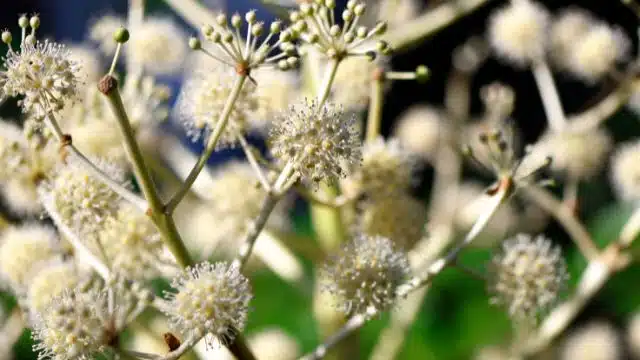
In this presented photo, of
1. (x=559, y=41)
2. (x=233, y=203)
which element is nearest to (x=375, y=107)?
(x=233, y=203)

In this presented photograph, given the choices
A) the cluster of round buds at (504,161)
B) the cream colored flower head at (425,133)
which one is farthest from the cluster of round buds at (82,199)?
the cream colored flower head at (425,133)

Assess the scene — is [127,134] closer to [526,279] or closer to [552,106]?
[526,279]

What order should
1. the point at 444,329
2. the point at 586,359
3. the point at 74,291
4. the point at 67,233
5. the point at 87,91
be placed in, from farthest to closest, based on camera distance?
1. the point at 444,329
2. the point at 586,359
3. the point at 87,91
4. the point at 67,233
5. the point at 74,291

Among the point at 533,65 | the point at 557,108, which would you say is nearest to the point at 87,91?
the point at 557,108

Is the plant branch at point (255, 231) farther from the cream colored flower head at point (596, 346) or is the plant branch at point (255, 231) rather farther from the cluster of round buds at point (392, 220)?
the cream colored flower head at point (596, 346)

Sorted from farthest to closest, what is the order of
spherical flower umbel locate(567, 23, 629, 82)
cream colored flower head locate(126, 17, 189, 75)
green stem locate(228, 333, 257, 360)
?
spherical flower umbel locate(567, 23, 629, 82)
cream colored flower head locate(126, 17, 189, 75)
green stem locate(228, 333, 257, 360)

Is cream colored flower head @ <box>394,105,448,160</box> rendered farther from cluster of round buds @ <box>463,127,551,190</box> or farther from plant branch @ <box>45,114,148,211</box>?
plant branch @ <box>45,114,148,211</box>

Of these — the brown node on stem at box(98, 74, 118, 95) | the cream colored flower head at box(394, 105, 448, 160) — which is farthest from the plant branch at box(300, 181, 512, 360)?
the cream colored flower head at box(394, 105, 448, 160)

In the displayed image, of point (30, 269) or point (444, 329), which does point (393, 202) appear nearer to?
point (30, 269)
